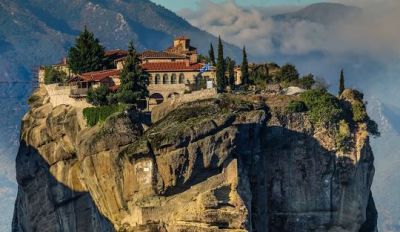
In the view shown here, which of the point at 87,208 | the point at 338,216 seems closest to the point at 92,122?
the point at 87,208

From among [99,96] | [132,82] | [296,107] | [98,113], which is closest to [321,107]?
[296,107]

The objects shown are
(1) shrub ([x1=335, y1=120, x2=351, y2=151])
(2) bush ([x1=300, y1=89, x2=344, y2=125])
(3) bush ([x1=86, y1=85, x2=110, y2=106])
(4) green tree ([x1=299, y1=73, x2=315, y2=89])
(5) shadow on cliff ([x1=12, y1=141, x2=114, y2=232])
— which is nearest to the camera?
(2) bush ([x1=300, y1=89, x2=344, y2=125])

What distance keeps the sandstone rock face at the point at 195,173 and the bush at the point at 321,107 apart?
77 cm

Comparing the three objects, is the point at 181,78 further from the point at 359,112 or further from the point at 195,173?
the point at 195,173

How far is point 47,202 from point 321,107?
22.5m

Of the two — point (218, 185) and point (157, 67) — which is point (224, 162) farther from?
point (157, 67)

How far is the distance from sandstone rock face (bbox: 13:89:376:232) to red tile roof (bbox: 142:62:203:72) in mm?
7062

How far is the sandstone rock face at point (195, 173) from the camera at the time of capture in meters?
78.8

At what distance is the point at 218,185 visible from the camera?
7938 centimetres

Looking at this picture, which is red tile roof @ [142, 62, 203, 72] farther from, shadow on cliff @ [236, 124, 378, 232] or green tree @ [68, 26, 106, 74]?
shadow on cliff @ [236, 124, 378, 232]

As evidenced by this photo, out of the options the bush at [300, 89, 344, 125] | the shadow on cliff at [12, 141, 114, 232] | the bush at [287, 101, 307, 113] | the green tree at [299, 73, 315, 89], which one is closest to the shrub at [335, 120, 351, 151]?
the bush at [300, 89, 344, 125]

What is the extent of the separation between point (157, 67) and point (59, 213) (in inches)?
522

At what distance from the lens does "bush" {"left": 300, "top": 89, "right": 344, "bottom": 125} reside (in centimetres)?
8688

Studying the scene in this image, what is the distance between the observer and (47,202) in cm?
9512
